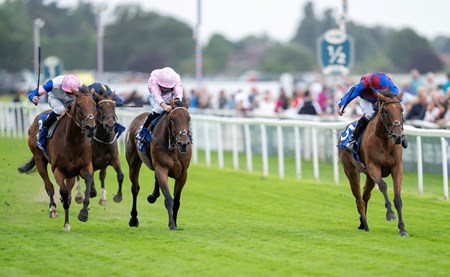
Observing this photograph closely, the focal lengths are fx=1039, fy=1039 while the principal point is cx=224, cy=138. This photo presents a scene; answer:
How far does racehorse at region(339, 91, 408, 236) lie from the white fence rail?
2.64 m

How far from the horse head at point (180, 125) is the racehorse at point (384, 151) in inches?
77.3

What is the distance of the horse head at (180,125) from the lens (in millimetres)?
11219

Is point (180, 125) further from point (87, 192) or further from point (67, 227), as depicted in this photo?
point (67, 227)

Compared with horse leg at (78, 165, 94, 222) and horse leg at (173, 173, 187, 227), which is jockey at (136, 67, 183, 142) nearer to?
horse leg at (173, 173, 187, 227)

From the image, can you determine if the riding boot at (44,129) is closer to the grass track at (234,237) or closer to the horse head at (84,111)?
the horse head at (84,111)

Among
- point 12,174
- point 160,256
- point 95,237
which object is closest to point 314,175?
point 12,174

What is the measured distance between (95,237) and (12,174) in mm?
7760

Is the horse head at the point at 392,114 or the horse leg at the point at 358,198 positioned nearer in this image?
the horse head at the point at 392,114

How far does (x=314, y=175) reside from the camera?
1734cm

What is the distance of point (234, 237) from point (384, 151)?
1.87 m

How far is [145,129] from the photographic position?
12.2 m

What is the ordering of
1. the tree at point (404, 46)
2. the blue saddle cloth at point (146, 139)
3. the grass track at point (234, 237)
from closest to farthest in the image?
the grass track at point (234, 237) → the blue saddle cloth at point (146, 139) → the tree at point (404, 46)

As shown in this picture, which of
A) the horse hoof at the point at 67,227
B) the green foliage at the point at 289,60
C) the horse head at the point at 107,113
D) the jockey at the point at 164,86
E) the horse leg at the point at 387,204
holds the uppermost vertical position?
the green foliage at the point at 289,60

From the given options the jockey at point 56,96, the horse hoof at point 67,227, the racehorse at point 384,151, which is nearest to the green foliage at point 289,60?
the jockey at point 56,96
